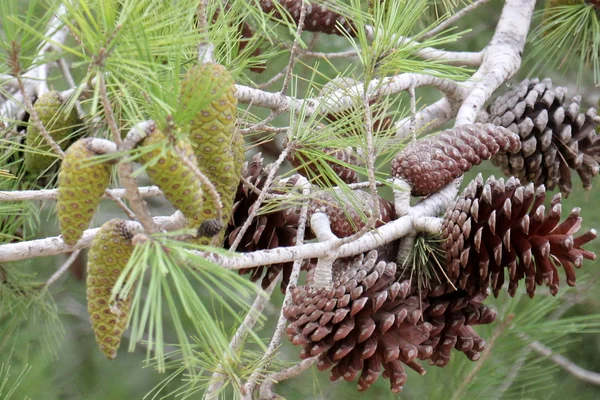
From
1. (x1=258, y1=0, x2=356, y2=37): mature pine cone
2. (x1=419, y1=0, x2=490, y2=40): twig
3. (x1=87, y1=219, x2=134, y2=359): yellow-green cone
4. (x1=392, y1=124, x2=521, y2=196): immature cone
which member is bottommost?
(x1=87, y1=219, x2=134, y2=359): yellow-green cone

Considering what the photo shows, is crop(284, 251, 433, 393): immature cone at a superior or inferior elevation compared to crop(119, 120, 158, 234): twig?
inferior

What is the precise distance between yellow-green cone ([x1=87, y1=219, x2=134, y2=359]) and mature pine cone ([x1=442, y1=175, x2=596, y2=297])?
1.07 feet

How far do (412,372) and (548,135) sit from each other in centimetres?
86

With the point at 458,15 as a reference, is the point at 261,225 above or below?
below

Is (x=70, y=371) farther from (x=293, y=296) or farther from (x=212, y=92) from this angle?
(x=212, y=92)

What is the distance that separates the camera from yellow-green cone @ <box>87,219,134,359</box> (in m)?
0.48

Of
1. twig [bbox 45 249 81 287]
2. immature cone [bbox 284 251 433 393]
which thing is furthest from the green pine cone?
immature cone [bbox 284 251 433 393]

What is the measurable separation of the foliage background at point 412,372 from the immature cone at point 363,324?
1.43 feet

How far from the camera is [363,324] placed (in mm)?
674

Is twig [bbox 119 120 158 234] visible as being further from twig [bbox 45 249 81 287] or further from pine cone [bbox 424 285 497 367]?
twig [bbox 45 249 81 287]

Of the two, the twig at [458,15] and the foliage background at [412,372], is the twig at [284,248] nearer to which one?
the twig at [458,15]

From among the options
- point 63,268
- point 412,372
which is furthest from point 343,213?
point 412,372

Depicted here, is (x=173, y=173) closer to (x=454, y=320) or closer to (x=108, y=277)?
(x=108, y=277)

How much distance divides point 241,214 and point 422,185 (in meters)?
0.21
